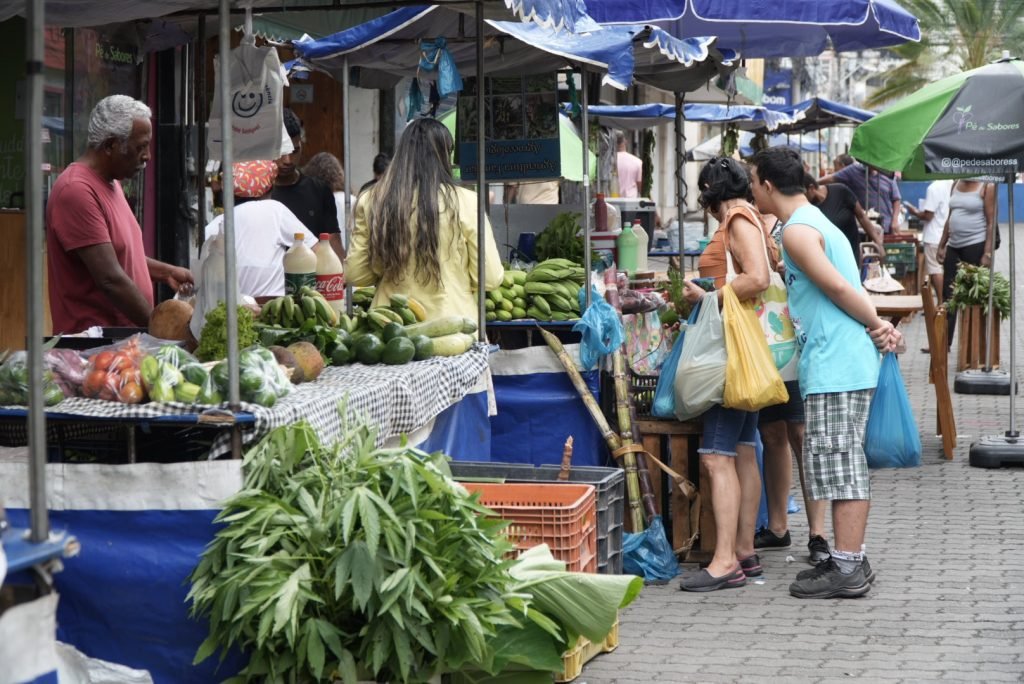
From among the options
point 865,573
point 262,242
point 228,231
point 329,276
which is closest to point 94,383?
point 228,231

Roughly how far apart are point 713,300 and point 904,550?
6.06ft

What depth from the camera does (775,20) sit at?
31.4 feet

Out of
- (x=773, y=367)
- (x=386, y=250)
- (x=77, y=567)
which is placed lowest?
(x=77, y=567)

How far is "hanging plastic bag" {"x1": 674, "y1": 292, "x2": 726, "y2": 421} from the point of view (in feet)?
20.7

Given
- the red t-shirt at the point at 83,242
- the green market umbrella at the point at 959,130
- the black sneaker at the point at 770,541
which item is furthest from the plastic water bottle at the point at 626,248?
the red t-shirt at the point at 83,242

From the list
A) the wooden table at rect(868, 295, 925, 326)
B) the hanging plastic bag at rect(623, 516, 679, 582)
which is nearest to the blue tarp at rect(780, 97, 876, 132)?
the wooden table at rect(868, 295, 925, 326)

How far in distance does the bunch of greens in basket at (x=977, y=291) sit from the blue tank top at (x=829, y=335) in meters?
6.33

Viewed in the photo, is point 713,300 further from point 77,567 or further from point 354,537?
point 77,567

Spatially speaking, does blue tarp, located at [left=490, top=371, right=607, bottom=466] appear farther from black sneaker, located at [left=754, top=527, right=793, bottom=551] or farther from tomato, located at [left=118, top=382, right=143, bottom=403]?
tomato, located at [left=118, top=382, right=143, bottom=403]

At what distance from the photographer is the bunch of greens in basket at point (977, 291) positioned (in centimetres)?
1197

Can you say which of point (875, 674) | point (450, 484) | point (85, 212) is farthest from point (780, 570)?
point (85, 212)

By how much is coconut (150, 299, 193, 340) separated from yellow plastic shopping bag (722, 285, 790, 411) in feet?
7.85

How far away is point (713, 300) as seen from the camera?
6375 millimetres

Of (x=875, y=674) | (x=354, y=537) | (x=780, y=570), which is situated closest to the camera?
(x=354, y=537)
